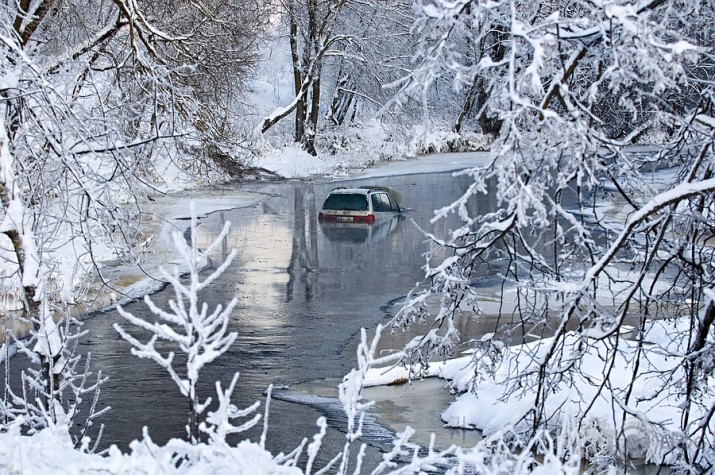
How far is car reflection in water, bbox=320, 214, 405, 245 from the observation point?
2688 centimetres

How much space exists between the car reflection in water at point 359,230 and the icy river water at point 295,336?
0.06 meters

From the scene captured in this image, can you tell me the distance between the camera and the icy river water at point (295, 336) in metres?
11.7

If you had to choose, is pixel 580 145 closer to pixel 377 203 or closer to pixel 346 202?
pixel 346 202

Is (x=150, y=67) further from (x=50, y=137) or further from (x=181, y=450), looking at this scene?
(x=181, y=450)

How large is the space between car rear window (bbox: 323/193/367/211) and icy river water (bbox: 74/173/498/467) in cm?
81

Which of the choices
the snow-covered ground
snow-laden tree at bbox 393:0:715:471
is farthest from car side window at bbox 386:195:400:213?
snow-laden tree at bbox 393:0:715:471

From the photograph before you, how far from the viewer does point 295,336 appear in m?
15.9

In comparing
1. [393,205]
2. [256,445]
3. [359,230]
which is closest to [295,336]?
[256,445]

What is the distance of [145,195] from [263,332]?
852 centimetres

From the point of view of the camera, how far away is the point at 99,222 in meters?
6.84

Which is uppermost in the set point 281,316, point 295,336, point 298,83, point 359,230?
point 298,83

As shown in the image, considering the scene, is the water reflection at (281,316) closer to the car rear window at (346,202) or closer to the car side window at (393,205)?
the car side window at (393,205)

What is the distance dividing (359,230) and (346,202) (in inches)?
70.4

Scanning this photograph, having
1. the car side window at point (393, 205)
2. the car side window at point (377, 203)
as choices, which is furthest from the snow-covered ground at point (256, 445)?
the car side window at point (393, 205)
